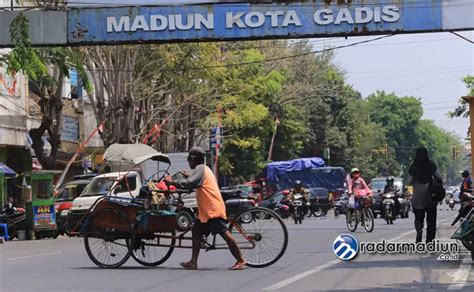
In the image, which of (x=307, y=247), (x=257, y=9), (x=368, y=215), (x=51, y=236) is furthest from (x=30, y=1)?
(x=307, y=247)

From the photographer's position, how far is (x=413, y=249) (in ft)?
50.6

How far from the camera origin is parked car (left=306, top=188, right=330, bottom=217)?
4288 centimetres

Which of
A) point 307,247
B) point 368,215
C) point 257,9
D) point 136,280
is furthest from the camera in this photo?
point 368,215

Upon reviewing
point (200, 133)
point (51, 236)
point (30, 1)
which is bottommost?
point (51, 236)

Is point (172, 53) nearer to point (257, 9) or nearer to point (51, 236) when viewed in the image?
point (51, 236)

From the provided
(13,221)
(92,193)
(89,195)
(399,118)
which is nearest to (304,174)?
(92,193)

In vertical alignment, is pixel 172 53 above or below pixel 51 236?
above

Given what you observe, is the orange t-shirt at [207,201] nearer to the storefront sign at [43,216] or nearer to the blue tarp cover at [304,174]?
the storefront sign at [43,216]

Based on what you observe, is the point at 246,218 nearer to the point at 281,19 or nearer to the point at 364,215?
the point at 281,19

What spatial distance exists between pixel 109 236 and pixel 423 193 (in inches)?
223

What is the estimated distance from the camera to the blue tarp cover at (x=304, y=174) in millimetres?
54781

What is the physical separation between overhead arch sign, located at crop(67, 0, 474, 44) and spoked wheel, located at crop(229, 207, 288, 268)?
30.7ft

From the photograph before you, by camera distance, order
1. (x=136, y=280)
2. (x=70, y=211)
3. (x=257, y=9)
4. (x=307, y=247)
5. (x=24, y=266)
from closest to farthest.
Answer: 1. (x=136, y=280)
2. (x=24, y=266)
3. (x=307, y=247)
4. (x=257, y=9)
5. (x=70, y=211)

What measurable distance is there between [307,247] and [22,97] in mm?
20895
